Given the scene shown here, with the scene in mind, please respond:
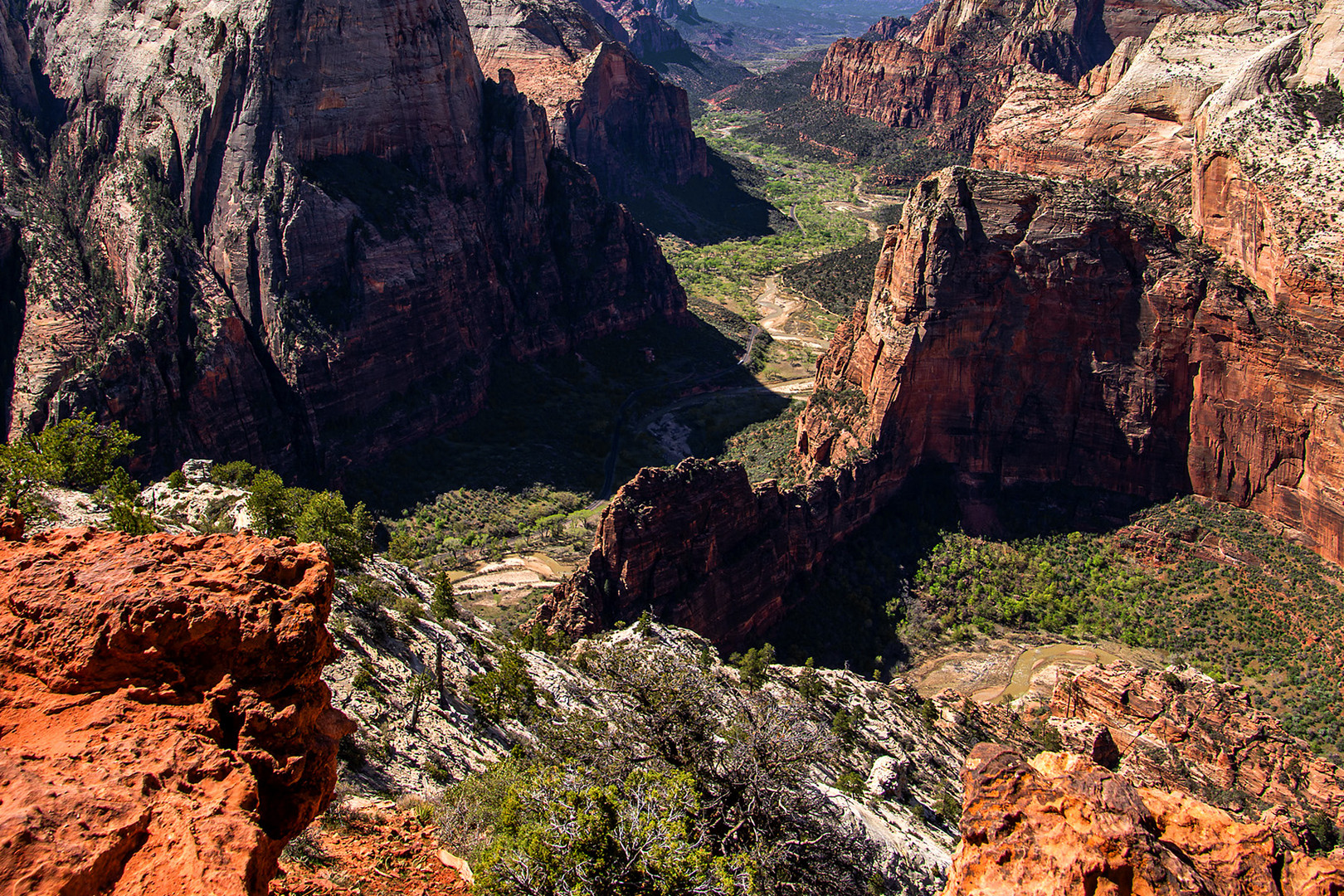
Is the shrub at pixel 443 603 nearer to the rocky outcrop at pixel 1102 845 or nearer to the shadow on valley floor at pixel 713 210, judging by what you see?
the rocky outcrop at pixel 1102 845

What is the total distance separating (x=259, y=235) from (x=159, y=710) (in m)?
60.8

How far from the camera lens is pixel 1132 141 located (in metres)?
62.5

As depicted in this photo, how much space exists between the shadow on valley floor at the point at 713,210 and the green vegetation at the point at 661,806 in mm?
131542

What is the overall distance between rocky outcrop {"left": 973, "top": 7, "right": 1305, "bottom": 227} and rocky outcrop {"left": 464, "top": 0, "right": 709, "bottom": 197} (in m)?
87.4

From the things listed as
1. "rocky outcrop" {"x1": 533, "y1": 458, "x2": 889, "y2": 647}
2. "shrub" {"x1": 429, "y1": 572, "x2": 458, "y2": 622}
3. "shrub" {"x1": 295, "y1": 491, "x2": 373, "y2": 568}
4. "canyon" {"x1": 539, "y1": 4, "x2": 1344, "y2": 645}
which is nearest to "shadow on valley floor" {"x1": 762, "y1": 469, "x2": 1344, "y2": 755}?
"canyon" {"x1": 539, "y1": 4, "x2": 1344, "y2": 645}

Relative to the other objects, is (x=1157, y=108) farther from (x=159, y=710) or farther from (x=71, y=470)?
(x=71, y=470)

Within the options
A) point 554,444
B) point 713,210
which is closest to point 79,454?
point 554,444

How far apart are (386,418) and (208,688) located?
58081mm

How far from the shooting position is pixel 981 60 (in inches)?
7470

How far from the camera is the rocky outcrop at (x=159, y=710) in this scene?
34.1ft

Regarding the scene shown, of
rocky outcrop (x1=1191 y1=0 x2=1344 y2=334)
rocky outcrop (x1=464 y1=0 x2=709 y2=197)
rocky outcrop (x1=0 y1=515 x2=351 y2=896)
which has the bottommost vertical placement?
rocky outcrop (x1=0 y1=515 x2=351 y2=896)

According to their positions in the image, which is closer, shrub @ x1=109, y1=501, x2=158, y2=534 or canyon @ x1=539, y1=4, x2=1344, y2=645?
shrub @ x1=109, y1=501, x2=158, y2=534

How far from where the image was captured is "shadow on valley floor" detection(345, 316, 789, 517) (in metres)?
68.8

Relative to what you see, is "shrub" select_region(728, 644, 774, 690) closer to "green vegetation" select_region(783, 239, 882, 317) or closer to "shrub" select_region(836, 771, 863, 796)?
"shrub" select_region(836, 771, 863, 796)
